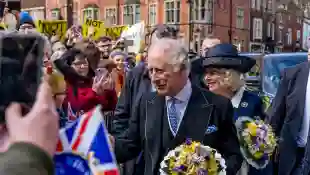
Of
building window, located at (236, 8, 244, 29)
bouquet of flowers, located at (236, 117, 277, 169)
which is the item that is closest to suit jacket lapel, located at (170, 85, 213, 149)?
bouquet of flowers, located at (236, 117, 277, 169)

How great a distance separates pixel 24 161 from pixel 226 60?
3678 millimetres

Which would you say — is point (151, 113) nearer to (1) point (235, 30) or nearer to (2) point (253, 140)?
(2) point (253, 140)

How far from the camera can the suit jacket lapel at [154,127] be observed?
3.94 m

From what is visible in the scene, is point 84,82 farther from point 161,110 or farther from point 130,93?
point 161,110

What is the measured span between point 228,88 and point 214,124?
3.41ft

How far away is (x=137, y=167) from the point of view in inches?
183

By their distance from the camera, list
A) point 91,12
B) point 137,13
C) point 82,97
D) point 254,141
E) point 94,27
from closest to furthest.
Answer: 1. point 254,141
2. point 82,97
3. point 94,27
4. point 137,13
5. point 91,12

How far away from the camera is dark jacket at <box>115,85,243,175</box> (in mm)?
3891

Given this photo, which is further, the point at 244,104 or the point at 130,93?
the point at 130,93

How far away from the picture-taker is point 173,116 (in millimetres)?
3951

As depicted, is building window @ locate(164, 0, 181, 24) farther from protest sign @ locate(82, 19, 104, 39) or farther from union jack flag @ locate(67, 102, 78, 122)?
union jack flag @ locate(67, 102, 78, 122)

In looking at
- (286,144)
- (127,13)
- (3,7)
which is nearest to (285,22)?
(127,13)

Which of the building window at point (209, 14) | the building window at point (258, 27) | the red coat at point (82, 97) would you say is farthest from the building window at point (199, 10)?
the red coat at point (82, 97)

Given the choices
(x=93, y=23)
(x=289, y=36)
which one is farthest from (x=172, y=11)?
(x=93, y=23)
